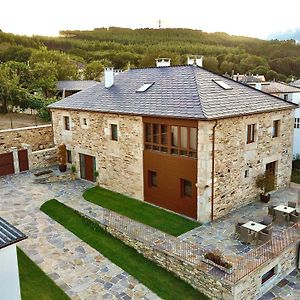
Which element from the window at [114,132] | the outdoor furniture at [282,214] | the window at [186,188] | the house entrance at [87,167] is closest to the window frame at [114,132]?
the window at [114,132]

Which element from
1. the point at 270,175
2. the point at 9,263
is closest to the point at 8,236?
the point at 9,263

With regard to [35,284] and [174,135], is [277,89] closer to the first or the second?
[174,135]

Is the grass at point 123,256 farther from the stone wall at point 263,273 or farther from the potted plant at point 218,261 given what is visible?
the stone wall at point 263,273

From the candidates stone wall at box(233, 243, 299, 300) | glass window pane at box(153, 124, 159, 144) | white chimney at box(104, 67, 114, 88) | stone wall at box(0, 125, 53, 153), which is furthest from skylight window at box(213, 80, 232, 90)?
stone wall at box(0, 125, 53, 153)

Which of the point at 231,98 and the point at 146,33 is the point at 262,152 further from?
the point at 146,33


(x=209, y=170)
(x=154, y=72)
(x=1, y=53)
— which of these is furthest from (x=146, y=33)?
(x=209, y=170)
